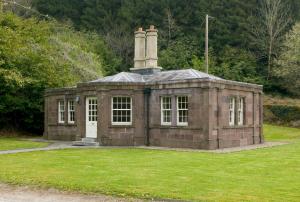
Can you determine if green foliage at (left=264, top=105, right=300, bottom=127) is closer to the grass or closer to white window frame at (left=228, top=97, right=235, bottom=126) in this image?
the grass

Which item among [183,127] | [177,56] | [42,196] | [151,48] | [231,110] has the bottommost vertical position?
[42,196]

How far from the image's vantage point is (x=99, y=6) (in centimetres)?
6084

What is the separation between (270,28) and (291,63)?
26.3ft

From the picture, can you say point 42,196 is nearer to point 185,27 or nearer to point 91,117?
point 91,117

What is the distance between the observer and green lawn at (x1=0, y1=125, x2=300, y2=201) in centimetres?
1038

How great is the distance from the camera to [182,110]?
2300 centimetres

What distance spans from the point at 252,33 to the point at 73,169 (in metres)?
44.0

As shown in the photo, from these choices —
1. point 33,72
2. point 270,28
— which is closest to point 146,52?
point 33,72

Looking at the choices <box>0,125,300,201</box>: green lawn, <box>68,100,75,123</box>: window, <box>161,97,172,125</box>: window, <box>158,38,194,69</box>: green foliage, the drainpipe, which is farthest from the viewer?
<box>158,38,194,69</box>: green foliage

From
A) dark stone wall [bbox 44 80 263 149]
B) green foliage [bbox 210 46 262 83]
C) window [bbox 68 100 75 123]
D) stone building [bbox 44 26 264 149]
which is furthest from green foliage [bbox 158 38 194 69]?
dark stone wall [bbox 44 80 263 149]

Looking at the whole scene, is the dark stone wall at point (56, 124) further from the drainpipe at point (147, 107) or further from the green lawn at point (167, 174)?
the green lawn at point (167, 174)

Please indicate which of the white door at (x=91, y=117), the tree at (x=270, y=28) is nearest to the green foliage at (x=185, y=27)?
the tree at (x=270, y=28)

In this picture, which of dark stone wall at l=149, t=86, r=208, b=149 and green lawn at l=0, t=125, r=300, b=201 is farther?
dark stone wall at l=149, t=86, r=208, b=149

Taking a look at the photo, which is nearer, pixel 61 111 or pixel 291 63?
pixel 61 111
